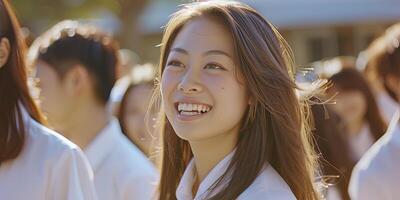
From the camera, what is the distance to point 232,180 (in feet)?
10.4

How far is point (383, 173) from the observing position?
436 cm

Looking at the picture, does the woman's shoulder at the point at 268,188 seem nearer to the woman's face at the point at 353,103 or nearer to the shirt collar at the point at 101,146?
the shirt collar at the point at 101,146

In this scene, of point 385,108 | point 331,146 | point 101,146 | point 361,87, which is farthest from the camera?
point 385,108

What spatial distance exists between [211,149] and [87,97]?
6.41ft

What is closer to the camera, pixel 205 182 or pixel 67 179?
pixel 205 182

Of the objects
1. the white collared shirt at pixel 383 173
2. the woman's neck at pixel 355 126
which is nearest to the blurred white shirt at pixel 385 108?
the woman's neck at pixel 355 126

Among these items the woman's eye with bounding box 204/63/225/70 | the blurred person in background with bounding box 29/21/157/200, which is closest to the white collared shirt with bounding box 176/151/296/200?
the woman's eye with bounding box 204/63/225/70

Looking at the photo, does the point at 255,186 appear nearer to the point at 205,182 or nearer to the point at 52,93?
the point at 205,182

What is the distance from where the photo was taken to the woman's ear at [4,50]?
361 cm

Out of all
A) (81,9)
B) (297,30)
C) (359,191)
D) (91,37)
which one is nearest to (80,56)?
(91,37)

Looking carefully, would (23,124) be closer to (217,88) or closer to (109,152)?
(217,88)

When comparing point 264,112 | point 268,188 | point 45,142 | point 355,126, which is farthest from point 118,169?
point 355,126

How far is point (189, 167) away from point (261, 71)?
1.57ft

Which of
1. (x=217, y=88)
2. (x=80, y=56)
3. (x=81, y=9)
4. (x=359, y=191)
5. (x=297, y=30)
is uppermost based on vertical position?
(x=217, y=88)
